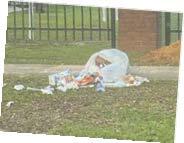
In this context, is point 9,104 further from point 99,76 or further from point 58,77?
point 99,76

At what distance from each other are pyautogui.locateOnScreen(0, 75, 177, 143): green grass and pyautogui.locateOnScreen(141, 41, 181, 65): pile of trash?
0.75 feet

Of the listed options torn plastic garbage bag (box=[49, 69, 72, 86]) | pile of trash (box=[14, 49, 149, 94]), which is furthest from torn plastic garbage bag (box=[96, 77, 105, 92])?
torn plastic garbage bag (box=[49, 69, 72, 86])

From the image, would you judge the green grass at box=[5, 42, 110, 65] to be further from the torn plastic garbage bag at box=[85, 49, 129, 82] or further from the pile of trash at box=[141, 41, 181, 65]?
the pile of trash at box=[141, 41, 181, 65]

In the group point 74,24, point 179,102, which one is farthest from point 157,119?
point 74,24

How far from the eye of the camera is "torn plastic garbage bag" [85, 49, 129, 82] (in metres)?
4.89

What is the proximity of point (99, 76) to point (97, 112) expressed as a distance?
0.89 feet

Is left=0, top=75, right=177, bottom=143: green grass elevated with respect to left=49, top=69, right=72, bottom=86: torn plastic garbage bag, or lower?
lower

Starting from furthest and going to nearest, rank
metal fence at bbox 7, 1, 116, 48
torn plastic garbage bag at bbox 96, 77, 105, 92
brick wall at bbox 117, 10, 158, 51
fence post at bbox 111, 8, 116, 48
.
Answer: metal fence at bbox 7, 1, 116, 48 < fence post at bbox 111, 8, 116, 48 < brick wall at bbox 117, 10, 158, 51 < torn plastic garbage bag at bbox 96, 77, 105, 92

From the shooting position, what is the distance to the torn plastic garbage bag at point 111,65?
16.1ft

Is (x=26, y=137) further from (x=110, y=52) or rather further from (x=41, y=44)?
(x=41, y=44)

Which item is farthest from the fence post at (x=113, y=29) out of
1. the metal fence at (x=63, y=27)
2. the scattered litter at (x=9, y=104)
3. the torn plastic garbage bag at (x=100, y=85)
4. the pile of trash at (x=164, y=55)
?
the scattered litter at (x=9, y=104)

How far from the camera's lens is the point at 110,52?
552 centimetres

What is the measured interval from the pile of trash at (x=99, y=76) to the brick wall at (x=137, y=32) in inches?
34.0

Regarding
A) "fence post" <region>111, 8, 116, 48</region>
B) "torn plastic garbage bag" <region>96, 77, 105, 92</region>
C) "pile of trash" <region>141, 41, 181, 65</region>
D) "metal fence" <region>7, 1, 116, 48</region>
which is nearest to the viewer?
"torn plastic garbage bag" <region>96, 77, 105, 92</region>
